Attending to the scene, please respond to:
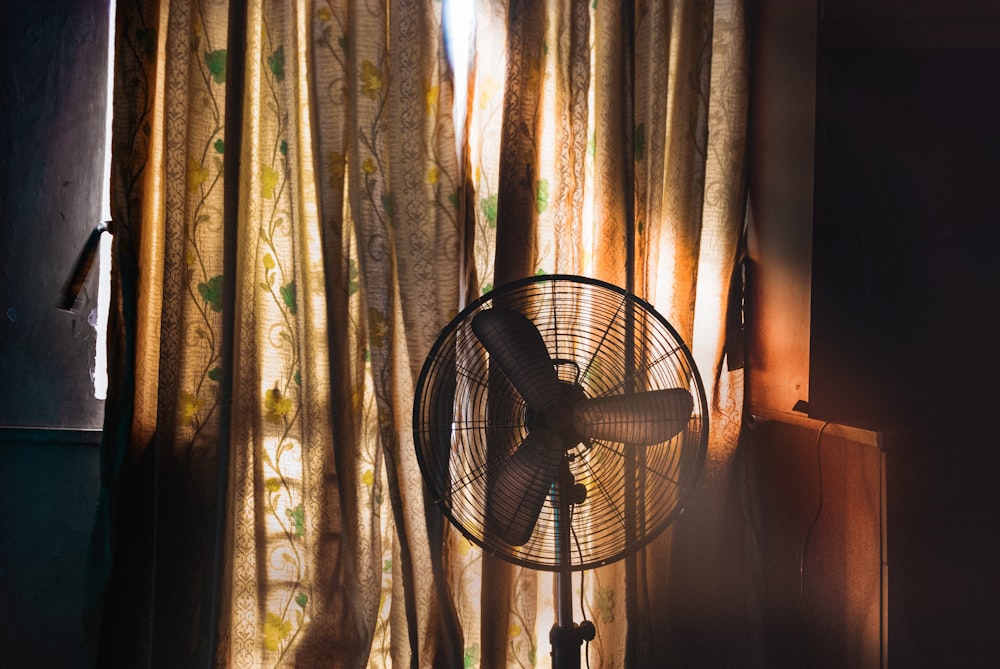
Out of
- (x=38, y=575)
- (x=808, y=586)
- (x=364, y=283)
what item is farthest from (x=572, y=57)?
(x=38, y=575)

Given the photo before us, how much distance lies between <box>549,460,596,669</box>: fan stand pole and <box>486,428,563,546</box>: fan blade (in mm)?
29

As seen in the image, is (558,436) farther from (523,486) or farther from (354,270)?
(354,270)

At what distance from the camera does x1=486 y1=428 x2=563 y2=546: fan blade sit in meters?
1.13

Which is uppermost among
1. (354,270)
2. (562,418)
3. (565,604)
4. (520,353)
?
(354,270)

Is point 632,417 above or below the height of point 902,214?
below

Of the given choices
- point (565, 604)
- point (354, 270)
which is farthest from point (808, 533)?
point (354, 270)

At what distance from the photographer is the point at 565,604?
1.20 meters

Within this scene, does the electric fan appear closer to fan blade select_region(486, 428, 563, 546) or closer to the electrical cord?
fan blade select_region(486, 428, 563, 546)

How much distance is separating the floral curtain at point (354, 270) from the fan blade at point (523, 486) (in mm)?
448

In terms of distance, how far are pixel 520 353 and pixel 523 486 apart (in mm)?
232

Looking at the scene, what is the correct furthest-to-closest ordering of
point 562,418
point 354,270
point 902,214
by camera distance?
point 354,270
point 902,214
point 562,418

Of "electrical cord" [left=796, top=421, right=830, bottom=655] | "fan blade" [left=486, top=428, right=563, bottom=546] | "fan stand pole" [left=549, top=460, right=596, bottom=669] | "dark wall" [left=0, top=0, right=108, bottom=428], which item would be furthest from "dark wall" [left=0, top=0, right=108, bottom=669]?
"electrical cord" [left=796, top=421, right=830, bottom=655]

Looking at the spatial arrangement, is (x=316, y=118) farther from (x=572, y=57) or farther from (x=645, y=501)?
(x=645, y=501)

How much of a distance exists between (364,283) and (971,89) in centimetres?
136
